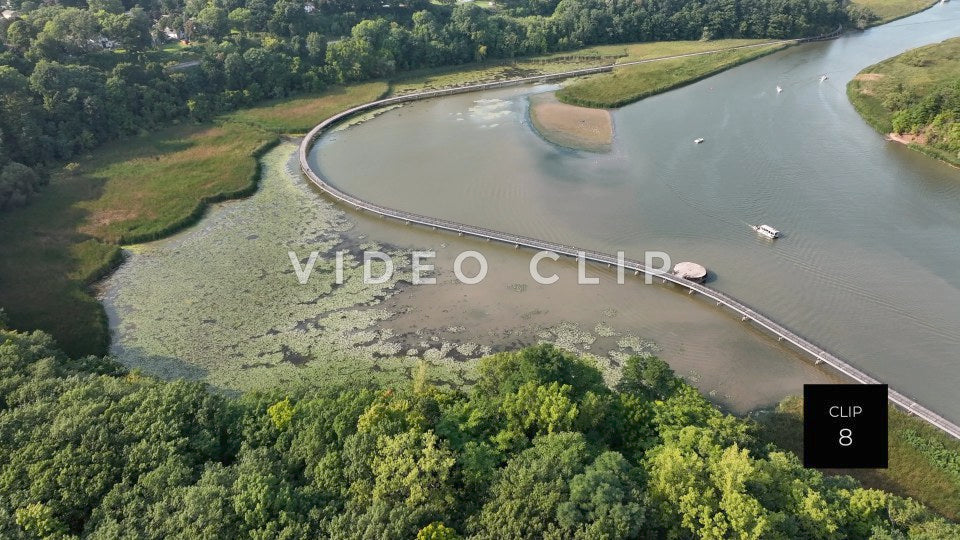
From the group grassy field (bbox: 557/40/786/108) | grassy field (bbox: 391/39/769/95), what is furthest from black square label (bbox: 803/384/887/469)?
grassy field (bbox: 391/39/769/95)

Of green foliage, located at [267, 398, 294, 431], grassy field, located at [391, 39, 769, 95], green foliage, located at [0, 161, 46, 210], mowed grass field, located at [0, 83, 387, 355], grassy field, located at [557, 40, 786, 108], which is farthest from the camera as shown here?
grassy field, located at [391, 39, 769, 95]

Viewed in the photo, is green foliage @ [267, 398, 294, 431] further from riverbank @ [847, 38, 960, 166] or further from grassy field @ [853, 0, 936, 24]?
grassy field @ [853, 0, 936, 24]

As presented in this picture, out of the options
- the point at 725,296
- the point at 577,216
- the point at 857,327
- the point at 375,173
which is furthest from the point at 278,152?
the point at 857,327

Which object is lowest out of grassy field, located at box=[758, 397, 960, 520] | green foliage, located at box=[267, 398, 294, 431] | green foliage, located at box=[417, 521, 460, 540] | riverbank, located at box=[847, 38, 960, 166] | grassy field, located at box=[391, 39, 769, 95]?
grassy field, located at box=[758, 397, 960, 520]

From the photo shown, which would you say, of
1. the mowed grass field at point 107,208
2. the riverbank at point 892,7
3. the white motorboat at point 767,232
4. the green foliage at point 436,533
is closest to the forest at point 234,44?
the mowed grass field at point 107,208

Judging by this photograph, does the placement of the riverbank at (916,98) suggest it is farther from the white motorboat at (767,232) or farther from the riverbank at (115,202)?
the riverbank at (115,202)
